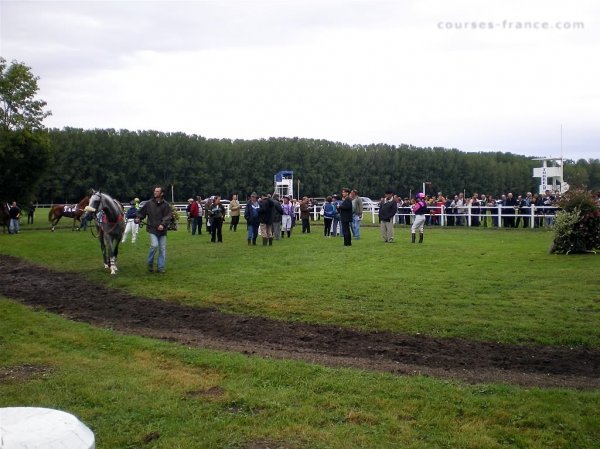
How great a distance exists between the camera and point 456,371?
25.6ft

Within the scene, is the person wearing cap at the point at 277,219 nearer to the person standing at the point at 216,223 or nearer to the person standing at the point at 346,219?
the person standing at the point at 216,223

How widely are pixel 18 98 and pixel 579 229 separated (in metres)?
36.5

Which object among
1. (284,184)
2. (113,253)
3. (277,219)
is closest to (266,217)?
(277,219)

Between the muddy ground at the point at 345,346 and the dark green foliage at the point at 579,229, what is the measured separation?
10.7 meters

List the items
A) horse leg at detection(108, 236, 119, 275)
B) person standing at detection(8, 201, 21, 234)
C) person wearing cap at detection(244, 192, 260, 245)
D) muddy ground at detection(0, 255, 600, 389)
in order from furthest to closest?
person standing at detection(8, 201, 21, 234), person wearing cap at detection(244, 192, 260, 245), horse leg at detection(108, 236, 119, 275), muddy ground at detection(0, 255, 600, 389)

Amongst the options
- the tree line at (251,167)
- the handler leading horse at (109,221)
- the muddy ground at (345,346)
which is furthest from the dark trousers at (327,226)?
the tree line at (251,167)

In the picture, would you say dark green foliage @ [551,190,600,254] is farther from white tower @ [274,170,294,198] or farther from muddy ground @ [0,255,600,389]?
white tower @ [274,170,294,198]

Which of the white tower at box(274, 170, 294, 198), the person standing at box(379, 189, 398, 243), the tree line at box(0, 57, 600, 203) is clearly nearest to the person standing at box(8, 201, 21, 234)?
the person standing at box(379, 189, 398, 243)

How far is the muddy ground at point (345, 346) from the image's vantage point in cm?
782

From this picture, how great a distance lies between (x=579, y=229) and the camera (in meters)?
18.6

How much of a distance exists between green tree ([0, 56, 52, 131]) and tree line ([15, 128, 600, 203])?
3654 cm

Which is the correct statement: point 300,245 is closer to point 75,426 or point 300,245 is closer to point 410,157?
point 75,426

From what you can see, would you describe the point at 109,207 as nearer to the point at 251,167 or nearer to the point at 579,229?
the point at 579,229

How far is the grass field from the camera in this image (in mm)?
5594
